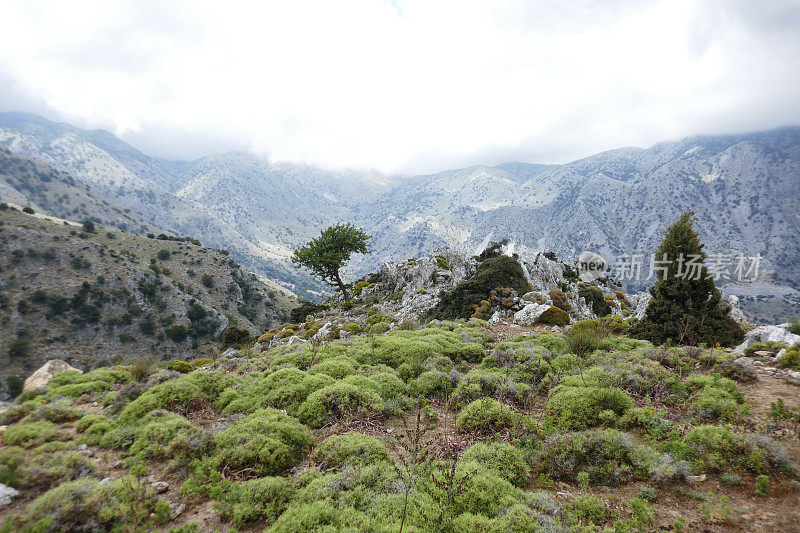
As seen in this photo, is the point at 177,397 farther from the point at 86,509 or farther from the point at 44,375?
the point at 44,375

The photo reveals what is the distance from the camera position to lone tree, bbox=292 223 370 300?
1510 inches

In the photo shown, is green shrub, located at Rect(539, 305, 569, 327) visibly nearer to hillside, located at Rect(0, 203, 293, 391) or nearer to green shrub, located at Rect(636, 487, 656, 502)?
green shrub, located at Rect(636, 487, 656, 502)

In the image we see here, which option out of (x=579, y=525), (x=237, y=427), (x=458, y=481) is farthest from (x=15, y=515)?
(x=579, y=525)

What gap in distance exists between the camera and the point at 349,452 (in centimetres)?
594

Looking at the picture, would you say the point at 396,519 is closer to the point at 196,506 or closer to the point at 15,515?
the point at 196,506

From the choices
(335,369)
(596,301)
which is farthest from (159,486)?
(596,301)

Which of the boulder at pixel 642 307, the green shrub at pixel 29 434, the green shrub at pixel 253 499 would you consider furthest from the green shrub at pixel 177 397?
the boulder at pixel 642 307

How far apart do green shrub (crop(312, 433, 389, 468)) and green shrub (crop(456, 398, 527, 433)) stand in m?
2.15

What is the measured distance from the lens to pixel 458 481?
502cm

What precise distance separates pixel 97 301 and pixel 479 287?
92255 mm

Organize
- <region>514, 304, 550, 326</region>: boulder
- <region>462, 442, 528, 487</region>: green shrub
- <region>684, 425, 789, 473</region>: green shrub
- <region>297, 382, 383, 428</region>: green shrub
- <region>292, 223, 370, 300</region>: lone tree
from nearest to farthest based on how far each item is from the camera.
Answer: <region>684, 425, 789, 473</region>: green shrub < <region>462, 442, 528, 487</region>: green shrub < <region>297, 382, 383, 428</region>: green shrub < <region>514, 304, 550, 326</region>: boulder < <region>292, 223, 370, 300</region>: lone tree

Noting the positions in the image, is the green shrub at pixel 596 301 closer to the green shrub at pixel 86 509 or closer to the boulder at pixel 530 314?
the boulder at pixel 530 314

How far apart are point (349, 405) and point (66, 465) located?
5.20m

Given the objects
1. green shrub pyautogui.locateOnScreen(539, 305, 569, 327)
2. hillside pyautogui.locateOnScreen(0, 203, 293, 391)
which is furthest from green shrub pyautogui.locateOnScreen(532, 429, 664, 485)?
hillside pyautogui.locateOnScreen(0, 203, 293, 391)
